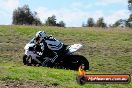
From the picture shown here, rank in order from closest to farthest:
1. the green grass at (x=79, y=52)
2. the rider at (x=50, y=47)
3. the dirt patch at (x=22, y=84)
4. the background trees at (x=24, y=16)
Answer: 1. the dirt patch at (x=22, y=84)
2. the green grass at (x=79, y=52)
3. the rider at (x=50, y=47)
4. the background trees at (x=24, y=16)

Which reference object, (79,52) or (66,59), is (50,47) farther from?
(79,52)

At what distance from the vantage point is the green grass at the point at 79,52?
12336 millimetres

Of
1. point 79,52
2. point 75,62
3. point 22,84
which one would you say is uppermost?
point 22,84

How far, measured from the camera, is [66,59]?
19.9m

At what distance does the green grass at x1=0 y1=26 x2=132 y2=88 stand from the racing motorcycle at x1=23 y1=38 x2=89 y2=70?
0.59 metres

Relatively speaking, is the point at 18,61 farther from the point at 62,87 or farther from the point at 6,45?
Result: the point at 62,87

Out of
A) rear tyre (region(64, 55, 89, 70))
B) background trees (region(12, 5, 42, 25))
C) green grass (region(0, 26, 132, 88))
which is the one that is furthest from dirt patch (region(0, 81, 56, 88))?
background trees (region(12, 5, 42, 25))

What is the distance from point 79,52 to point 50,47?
8687mm

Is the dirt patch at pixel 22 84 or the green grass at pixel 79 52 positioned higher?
the dirt patch at pixel 22 84

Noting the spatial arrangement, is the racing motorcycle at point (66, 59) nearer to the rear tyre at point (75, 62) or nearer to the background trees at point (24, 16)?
the rear tyre at point (75, 62)

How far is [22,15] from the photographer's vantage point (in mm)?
88188

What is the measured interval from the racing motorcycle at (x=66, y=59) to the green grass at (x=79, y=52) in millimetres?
589

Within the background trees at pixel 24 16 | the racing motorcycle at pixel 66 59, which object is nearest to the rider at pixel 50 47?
the racing motorcycle at pixel 66 59

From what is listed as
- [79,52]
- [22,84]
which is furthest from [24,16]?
[22,84]
